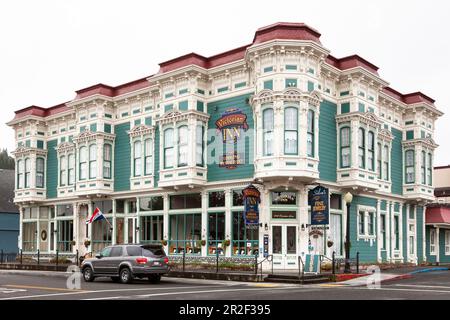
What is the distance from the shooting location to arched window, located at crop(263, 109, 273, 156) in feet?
94.1

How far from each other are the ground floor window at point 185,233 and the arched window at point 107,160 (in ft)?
21.2

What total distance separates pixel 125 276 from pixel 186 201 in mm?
9930

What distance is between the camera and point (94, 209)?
3950 centimetres

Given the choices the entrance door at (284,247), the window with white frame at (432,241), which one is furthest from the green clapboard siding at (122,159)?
the window with white frame at (432,241)

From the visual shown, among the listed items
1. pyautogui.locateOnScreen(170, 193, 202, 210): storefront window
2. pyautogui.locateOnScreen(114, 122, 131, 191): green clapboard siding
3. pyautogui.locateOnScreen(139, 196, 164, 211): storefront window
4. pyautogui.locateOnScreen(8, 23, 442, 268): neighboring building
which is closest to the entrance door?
pyautogui.locateOnScreen(8, 23, 442, 268): neighboring building

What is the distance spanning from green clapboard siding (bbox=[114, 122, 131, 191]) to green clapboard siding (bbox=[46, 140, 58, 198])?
6.92 m

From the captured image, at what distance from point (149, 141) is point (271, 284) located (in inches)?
615

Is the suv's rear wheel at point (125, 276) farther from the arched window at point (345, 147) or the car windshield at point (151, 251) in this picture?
the arched window at point (345, 147)

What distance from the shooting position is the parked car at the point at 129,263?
936 inches

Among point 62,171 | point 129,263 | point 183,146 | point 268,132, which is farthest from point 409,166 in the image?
point 62,171

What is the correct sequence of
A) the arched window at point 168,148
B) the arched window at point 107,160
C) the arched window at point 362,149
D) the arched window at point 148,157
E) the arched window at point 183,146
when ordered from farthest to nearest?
the arched window at point 107,160, the arched window at point 148,157, the arched window at point 168,148, the arched window at point 183,146, the arched window at point 362,149

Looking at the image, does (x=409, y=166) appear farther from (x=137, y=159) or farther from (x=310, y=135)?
(x=137, y=159)
